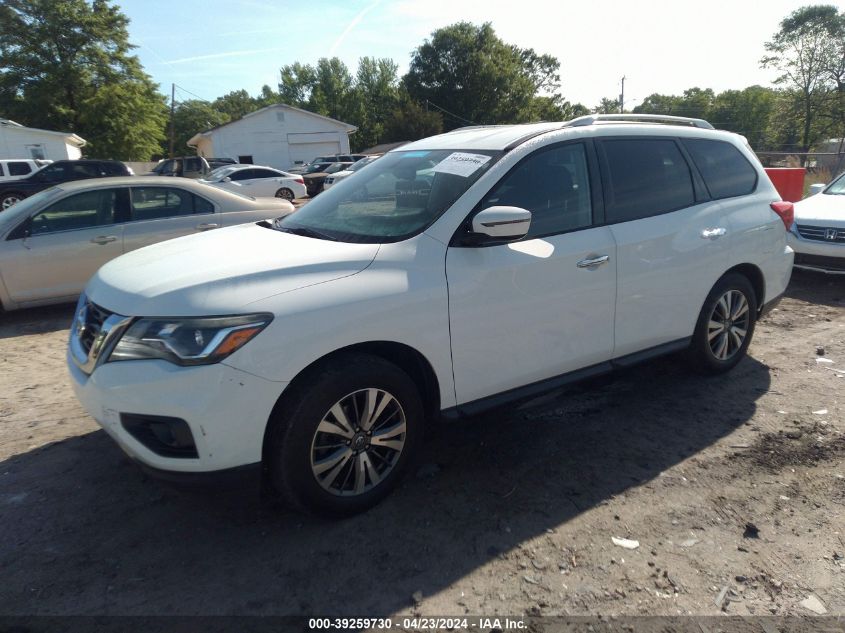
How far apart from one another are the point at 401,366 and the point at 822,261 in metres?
6.85

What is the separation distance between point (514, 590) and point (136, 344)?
194 cm

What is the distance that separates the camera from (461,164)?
11.0 ft

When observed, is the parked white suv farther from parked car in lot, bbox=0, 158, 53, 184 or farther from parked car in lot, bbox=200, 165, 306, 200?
parked car in lot, bbox=0, 158, 53, 184

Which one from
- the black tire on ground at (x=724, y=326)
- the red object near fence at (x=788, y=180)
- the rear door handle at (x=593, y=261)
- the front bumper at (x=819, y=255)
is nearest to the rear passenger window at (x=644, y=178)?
the rear door handle at (x=593, y=261)

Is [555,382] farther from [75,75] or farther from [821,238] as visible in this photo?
[75,75]

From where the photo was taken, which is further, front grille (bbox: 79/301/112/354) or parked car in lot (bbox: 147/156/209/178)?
parked car in lot (bbox: 147/156/209/178)

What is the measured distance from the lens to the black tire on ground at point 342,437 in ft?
8.51

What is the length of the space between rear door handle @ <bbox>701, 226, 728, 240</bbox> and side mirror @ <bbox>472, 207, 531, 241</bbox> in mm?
1762

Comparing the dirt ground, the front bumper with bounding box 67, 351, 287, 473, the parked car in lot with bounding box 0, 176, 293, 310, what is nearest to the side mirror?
the front bumper with bounding box 67, 351, 287, 473

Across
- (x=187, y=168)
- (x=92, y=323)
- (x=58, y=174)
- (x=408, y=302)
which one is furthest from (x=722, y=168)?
(x=187, y=168)

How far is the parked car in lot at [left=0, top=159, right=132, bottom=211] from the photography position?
678 inches

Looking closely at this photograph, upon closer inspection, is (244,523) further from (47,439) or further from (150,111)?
(150,111)

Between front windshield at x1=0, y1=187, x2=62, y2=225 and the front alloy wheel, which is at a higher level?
front windshield at x1=0, y1=187, x2=62, y2=225

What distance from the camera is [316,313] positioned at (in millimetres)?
2592
